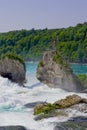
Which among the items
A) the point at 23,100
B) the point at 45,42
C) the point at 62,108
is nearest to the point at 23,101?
the point at 23,100

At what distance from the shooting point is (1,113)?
28750 millimetres

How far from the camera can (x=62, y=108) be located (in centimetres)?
2770

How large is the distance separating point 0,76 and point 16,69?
1.73 metres

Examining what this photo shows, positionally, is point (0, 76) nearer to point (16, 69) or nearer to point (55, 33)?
point (16, 69)

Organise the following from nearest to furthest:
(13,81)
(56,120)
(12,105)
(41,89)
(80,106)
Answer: (56,120) → (80,106) → (12,105) → (41,89) → (13,81)

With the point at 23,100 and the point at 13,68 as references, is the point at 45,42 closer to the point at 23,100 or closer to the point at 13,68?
the point at 13,68

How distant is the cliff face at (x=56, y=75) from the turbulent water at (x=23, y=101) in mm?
797

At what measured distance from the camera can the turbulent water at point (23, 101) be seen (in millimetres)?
25531

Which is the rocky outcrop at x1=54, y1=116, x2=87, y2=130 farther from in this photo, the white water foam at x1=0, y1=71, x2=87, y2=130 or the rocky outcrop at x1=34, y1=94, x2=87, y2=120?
the rocky outcrop at x1=34, y1=94, x2=87, y2=120

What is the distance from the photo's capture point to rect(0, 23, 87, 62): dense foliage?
11844 centimetres

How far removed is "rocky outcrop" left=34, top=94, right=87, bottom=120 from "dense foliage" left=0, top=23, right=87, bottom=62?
271ft

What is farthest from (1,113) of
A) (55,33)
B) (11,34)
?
(11,34)

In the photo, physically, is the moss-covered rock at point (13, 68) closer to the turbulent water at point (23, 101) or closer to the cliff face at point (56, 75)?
the turbulent water at point (23, 101)

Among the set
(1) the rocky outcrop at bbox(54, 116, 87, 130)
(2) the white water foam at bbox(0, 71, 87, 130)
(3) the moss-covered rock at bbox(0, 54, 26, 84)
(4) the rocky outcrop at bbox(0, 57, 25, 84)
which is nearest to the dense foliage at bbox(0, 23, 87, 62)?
(3) the moss-covered rock at bbox(0, 54, 26, 84)
